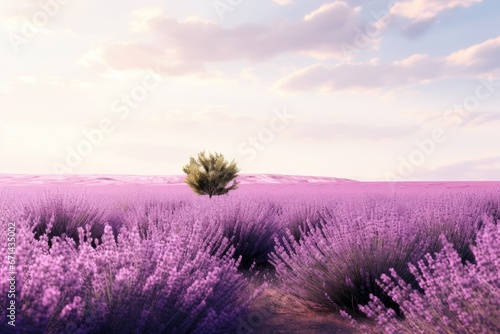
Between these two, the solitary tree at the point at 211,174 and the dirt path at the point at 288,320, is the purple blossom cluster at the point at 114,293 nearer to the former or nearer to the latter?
the dirt path at the point at 288,320

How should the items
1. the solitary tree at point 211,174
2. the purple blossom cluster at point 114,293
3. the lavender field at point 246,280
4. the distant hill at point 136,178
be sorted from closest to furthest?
the purple blossom cluster at point 114,293
the lavender field at point 246,280
the solitary tree at point 211,174
the distant hill at point 136,178

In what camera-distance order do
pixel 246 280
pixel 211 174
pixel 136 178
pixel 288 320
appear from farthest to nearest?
pixel 136 178
pixel 211 174
pixel 288 320
pixel 246 280

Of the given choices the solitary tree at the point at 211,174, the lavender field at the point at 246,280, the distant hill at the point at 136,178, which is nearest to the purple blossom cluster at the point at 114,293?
the lavender field at the point at 246,280

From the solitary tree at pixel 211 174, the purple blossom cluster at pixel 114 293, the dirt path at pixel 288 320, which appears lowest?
the dirt path at pixel 288 320

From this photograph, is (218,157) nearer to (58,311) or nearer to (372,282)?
(372,282)

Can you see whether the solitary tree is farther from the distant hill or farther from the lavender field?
the distant hill

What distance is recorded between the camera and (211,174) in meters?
17.5

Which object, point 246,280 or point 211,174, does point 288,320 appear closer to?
point 246,280

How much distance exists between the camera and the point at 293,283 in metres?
4.62

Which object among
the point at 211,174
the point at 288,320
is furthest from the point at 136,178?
the point at 288,320

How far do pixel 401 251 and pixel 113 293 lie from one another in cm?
269

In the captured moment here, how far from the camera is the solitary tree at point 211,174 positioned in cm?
1750

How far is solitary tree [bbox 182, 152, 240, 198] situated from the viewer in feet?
57.4

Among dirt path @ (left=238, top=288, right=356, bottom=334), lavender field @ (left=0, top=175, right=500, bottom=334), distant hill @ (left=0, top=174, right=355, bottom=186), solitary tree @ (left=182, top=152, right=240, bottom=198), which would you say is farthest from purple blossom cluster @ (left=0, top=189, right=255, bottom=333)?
distant hill @ (left=0, top=174, right=355, bottom=186)
